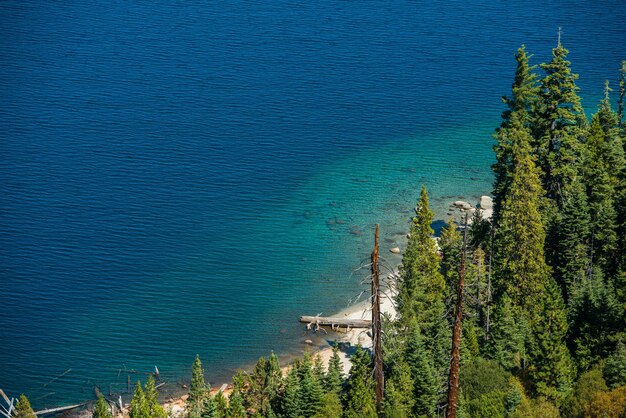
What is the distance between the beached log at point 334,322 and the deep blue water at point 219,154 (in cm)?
241

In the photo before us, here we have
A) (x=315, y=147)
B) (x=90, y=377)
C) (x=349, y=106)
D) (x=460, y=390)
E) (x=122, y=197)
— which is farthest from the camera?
(x=349, y=106)

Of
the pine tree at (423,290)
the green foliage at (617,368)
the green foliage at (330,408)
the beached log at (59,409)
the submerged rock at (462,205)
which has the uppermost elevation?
the submerged rock at (462,205)

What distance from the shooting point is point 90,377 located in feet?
252

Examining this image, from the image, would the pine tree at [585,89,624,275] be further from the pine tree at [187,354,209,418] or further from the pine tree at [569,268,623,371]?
the pine tree at [187,354,209,418]

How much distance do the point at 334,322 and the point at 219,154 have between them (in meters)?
41.2

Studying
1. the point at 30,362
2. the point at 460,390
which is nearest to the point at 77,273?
the point at 30,362

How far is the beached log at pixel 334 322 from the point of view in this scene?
81.7 m

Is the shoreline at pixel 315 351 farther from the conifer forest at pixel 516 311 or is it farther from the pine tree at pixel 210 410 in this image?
the pine tree at pixel 210 410

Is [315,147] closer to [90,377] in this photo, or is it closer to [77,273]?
[77,273]

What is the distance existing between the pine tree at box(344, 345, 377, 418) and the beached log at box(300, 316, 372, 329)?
62.6 ft

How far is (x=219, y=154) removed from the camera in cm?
11738

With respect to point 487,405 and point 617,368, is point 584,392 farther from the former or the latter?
point 487,405

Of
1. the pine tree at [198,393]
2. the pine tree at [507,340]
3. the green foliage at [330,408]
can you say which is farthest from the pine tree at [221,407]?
the pine tree at [507,340]

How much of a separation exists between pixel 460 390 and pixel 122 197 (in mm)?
57355
